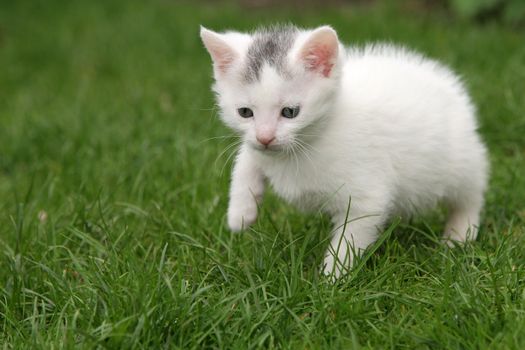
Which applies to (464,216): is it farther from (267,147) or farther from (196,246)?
(196,246)

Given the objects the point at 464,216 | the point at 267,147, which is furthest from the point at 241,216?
the point at 464,216

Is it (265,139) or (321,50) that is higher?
(321,50)

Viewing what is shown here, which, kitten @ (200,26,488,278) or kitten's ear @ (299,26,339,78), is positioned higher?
kitten's ear @ (299,26,339,78)

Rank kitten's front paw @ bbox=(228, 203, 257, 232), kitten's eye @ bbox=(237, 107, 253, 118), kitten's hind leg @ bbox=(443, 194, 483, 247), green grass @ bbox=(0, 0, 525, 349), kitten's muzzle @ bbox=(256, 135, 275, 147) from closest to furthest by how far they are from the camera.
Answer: green grass @ bbox=(0, 0, 525, 349) < kitten's muzzle @ bbox=(256, 135, 275, 147) < kitten's eye @ bbox=(237, 107, 253, 118) < kitten's front paw @ bbox=(228, 203, 257, 232) < kitten's hind leg @ bbox=(443, 194, 483, 247)

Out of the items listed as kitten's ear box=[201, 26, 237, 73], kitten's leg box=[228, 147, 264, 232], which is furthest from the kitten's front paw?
kitten's ear box=[201, 26, 237, 73]

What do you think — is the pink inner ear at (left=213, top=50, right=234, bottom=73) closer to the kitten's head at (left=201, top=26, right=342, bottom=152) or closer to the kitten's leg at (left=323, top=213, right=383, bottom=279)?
the kitten's head at (left=201, top=26, right=342, bottom=152)

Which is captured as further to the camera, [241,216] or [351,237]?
[241,216]

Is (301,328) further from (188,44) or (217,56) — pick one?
(188,44)

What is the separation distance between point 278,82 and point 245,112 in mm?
231

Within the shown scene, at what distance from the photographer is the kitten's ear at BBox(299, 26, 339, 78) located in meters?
3.30

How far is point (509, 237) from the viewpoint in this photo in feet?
11.8

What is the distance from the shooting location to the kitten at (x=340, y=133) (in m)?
3.35

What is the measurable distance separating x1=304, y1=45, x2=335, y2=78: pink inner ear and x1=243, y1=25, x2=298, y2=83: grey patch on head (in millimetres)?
115

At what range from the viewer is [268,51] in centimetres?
340
